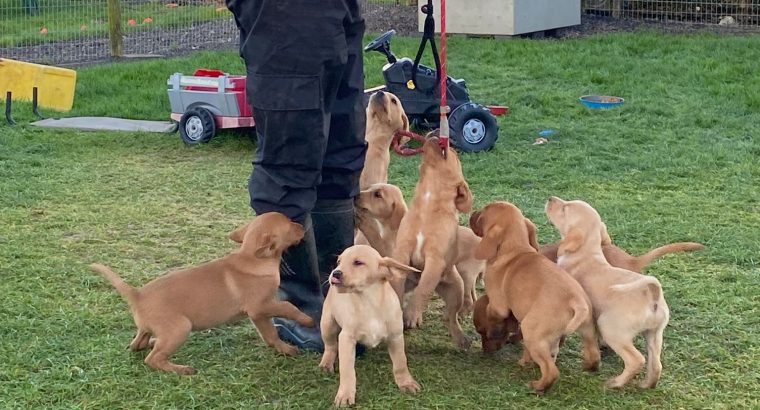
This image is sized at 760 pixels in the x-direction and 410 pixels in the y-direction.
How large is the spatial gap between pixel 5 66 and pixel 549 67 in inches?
195

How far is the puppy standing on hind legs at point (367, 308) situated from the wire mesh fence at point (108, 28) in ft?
Answer: 27.1

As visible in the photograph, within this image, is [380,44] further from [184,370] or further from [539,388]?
[539,388]

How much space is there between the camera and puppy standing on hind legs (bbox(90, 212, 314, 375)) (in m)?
3.11

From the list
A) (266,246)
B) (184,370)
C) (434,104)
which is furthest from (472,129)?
(184,370)

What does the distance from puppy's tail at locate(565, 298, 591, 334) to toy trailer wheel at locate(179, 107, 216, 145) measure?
4.39 m

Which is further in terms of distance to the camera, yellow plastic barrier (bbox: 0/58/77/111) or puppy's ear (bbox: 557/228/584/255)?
yellow plastic barrier (bbox: 0/58/77/111)

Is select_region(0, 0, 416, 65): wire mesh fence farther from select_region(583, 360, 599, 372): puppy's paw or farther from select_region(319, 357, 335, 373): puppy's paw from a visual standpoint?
select_region(583, 360, 599, 372): puppy's paw

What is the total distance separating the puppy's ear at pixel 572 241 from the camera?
3338 mm

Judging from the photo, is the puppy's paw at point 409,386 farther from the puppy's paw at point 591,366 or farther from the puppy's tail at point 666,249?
the puppy's tail at point 666,249

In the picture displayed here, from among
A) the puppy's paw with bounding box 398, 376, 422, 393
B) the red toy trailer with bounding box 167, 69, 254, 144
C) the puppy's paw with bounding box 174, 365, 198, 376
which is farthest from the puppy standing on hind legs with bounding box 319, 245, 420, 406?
the red toy trailer with bounding box 167, 69, 254, 144

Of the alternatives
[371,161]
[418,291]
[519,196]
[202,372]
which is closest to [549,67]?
[519,196]

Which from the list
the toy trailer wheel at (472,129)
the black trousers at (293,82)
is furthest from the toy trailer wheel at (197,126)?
the black trousers at (293,82)

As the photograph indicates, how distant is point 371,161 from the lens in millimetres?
4551

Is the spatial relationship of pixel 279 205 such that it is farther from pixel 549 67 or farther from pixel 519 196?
pixel 549 67
